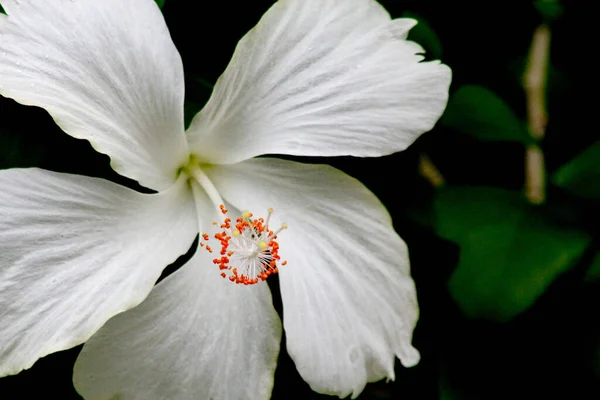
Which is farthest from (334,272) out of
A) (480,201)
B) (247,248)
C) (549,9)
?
(549,9)

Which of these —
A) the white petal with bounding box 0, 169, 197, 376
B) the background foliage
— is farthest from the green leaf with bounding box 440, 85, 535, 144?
the white petal with bounding box 0, 169, 197, 376

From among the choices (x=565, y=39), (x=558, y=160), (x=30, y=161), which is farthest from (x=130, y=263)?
(x=565, y=39)

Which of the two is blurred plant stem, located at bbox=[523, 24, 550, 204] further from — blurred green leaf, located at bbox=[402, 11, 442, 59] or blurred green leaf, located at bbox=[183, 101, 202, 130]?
blurred green leaf, located at bbox=[183, 101, 202, 130]

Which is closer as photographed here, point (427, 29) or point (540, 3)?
point (427, 29)

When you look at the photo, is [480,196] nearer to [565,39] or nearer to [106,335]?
[565,39]

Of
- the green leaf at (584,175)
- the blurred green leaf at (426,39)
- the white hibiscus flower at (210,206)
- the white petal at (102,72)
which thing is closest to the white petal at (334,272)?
the white hibiscus flower at (210,206)

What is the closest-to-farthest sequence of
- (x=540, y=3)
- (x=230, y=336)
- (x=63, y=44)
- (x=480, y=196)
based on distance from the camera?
(x=63, y=44), (x=230, y=336), (x=480, y=196), (x=540, y=3)
